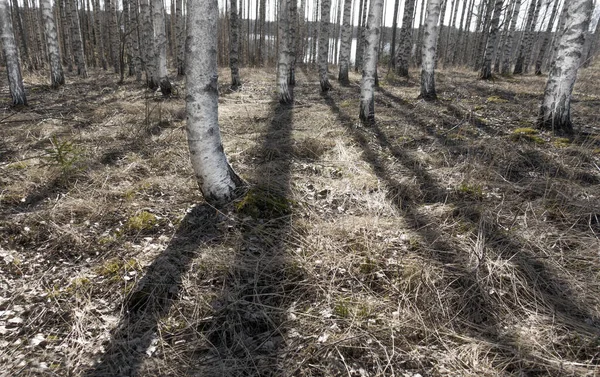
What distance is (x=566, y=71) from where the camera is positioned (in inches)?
226

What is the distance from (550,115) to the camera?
606 centimetres

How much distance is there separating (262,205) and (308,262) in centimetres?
101

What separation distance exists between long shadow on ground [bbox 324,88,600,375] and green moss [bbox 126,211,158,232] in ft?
8.66

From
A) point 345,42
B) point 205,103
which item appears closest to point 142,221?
point 205,103

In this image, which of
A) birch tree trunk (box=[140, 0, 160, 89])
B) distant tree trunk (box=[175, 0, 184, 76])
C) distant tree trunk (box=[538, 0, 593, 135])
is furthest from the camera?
distant tree trunk (box=[175, 0, 184, 76])

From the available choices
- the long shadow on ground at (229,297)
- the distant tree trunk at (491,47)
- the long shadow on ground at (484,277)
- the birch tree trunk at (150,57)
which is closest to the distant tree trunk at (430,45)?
the distant tree trunk at (491,47)

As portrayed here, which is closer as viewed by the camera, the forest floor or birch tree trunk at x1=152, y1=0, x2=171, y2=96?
the forest floor

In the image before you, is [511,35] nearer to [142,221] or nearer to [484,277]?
[484,277]

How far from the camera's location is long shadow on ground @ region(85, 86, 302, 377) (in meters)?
2.10

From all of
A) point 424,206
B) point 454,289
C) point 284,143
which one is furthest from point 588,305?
point 284,143

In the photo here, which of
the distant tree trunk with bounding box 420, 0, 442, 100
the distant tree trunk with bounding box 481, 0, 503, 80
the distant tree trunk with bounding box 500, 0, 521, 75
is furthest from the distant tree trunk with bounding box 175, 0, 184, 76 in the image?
the distant tree trunk with bounding box 500, 0, 521, 75

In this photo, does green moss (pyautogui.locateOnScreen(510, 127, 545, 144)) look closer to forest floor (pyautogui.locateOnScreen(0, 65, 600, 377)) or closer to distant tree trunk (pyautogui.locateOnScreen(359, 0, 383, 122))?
forest floor (pyautogui.locateOnScreen(0, 65, 600, 377))

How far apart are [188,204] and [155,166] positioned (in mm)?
1403

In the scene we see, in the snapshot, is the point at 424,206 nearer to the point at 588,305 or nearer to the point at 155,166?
the point at 588,305
